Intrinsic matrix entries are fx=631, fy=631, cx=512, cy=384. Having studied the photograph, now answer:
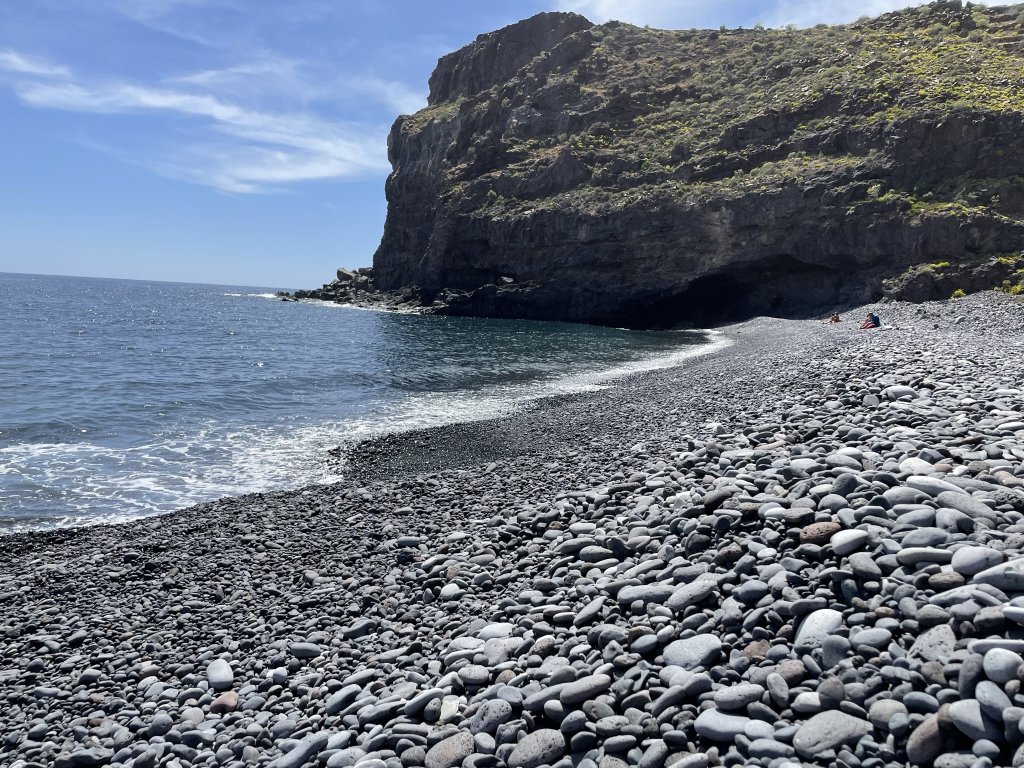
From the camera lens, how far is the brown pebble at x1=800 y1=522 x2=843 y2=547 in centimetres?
513

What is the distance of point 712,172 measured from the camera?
6575 centimetres

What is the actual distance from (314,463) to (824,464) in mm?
11765

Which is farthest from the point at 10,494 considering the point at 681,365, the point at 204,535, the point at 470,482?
the point at 681,365

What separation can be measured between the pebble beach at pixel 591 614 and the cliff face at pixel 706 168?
51.2 meters

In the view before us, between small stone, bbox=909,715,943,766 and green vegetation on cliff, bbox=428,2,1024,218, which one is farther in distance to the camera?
green vegetation on cliff, bbox=428,2,1024,218

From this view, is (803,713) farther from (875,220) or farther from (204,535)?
(875,220)

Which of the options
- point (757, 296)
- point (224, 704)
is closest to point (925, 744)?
point (224, 704)

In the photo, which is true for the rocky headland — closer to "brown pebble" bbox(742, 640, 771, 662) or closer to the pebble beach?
the pebble beach

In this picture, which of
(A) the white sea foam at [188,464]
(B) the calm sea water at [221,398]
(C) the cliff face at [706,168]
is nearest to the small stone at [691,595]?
(A) the white sea foam at [188,464]

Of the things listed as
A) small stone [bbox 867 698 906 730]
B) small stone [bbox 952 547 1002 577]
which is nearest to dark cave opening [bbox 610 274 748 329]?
small stone [bbox 952 547 1002 577]

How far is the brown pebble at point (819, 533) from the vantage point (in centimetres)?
513

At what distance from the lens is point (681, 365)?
3186cm

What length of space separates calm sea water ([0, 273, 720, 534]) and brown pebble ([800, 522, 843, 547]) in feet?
36.2

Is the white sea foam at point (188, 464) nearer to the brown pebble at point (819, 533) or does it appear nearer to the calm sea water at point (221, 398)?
the calm sea water at point (221, 398)
